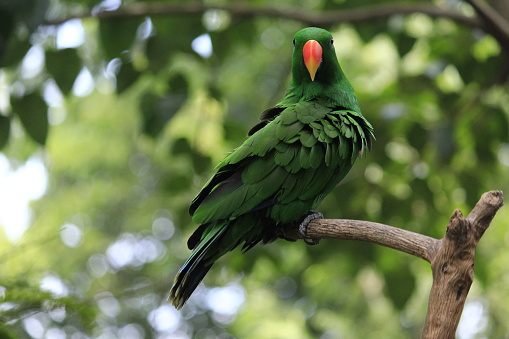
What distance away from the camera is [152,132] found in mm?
4039

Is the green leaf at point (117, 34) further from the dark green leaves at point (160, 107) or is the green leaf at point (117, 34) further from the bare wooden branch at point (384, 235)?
the bare wooden branch at point (384, 235)

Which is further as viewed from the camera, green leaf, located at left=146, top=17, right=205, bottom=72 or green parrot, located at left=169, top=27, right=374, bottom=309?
green leaf, located at left=146, top=17, right=205, bottom=72

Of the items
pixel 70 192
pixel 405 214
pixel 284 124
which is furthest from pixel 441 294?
pixel 70 192

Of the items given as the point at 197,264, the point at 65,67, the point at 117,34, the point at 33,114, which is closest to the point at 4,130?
the point at 33,114

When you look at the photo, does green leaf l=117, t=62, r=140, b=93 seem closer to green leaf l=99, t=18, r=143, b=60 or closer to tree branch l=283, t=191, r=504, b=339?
green leaf l=99, t=18, r=143, b=60

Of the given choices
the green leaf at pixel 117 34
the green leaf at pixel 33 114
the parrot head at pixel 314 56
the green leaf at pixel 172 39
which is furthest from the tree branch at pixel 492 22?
the green leaf at pixel 33 114

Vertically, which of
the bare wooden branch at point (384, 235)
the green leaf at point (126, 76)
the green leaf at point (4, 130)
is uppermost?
the bare wooden branch at point (384, 235)

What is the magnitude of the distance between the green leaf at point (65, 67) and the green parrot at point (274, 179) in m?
1.84

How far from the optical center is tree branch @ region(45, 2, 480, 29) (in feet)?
12.6

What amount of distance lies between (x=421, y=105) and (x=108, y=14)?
2.33 metres

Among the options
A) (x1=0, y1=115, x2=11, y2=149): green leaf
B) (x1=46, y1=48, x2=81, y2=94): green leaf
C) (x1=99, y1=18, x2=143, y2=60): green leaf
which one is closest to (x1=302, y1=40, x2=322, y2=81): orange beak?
(x1=99, y1=18, x2=143, y2=60): green leaf

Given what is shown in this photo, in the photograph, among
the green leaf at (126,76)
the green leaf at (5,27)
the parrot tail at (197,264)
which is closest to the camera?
the parrot tail at (197,264)

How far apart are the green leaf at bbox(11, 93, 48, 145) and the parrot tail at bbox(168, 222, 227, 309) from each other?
183cm

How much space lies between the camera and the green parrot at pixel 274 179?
2295mm
